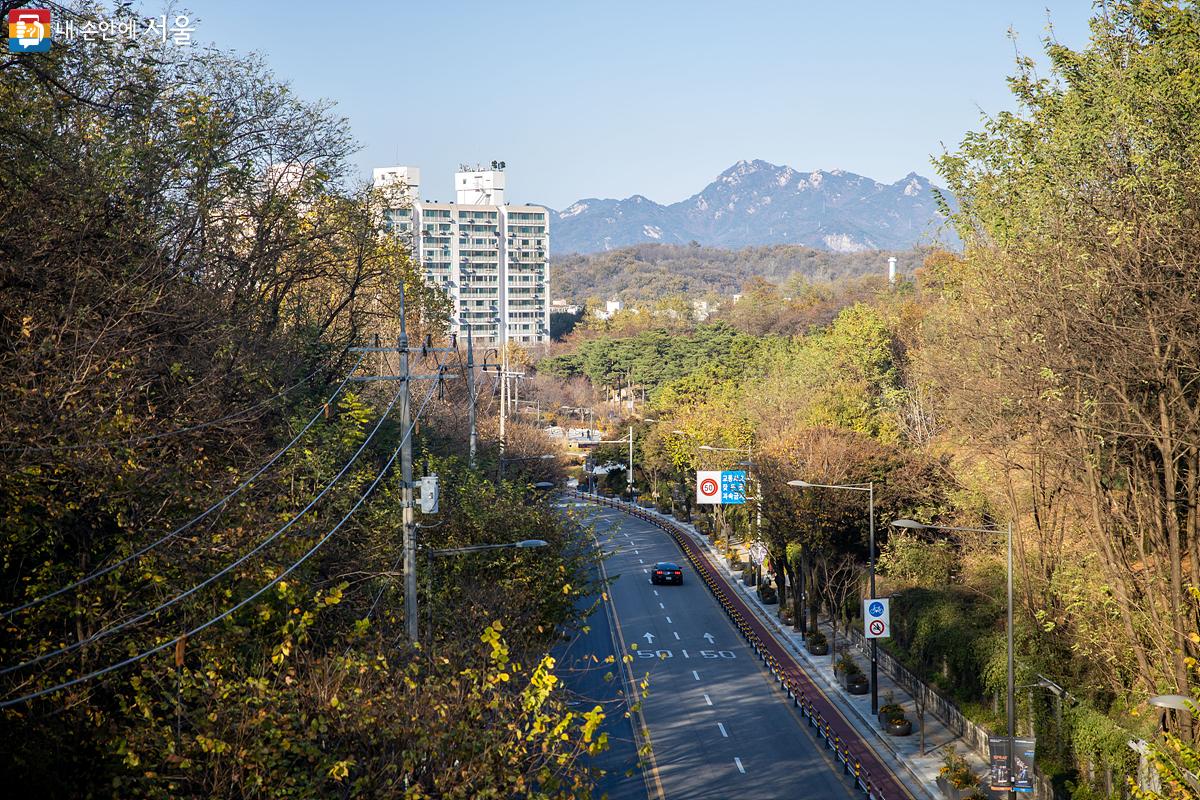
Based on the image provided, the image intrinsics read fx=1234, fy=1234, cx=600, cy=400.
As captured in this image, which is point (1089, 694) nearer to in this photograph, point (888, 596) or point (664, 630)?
point (888, 596)

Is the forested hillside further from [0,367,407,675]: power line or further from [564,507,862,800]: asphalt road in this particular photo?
[564,507,862,800]: asphalt road

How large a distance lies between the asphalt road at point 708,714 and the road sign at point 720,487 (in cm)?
450

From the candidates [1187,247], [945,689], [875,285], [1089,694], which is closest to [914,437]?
[945,689]

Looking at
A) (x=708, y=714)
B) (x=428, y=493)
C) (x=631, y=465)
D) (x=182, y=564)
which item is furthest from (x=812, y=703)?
(x=631, y=465)

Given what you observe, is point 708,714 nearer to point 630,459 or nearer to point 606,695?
point 606,695

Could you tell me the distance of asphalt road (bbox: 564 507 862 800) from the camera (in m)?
27.0

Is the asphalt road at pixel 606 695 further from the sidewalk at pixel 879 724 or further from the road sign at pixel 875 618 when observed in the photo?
the road sign at pixel 875 618

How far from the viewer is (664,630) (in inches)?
1802

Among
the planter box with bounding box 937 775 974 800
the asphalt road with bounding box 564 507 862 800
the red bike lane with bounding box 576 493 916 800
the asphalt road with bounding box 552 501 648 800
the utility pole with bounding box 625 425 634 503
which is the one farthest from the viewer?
the utility pole with bounding box 625 425 634 503

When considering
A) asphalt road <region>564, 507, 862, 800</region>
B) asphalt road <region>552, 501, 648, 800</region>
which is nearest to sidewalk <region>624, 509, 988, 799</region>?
asphalt road <region>564, 507, 862, 800</region>

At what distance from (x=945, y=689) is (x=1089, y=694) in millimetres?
6239

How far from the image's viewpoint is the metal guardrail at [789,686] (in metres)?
27.4

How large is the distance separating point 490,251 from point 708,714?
136m

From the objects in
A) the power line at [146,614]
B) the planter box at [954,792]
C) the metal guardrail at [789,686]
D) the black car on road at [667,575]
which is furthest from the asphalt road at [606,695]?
the black car on road at [667,575]
